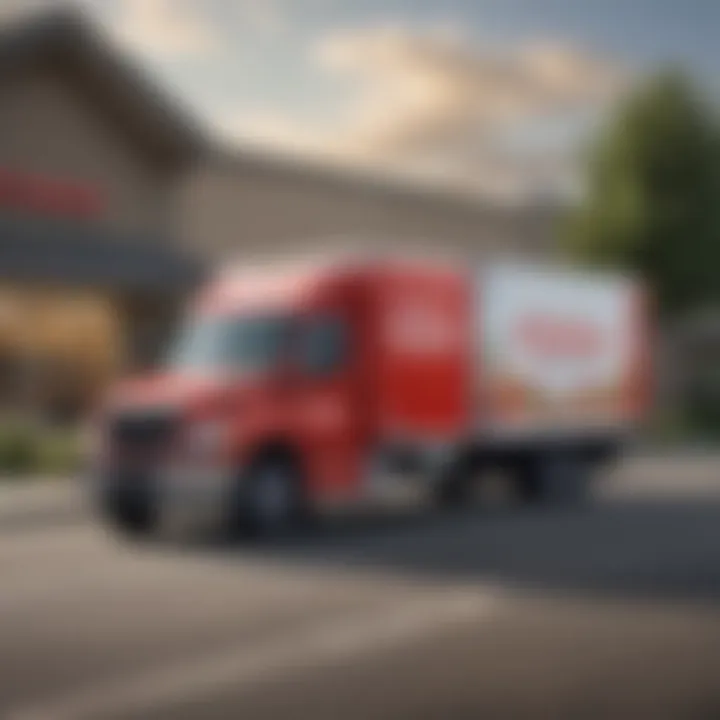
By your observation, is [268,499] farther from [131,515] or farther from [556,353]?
[556,353]

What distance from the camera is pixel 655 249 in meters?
37.5

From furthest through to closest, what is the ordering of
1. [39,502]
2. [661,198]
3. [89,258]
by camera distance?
[661,198] → [89,258] → [39,502]

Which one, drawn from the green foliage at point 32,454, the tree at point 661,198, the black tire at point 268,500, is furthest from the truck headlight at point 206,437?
the tree at point 661,198

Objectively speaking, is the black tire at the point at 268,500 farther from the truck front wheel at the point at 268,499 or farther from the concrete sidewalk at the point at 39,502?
the concrete sidewalk at the point at 39,502

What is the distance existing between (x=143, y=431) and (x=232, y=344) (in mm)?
1399

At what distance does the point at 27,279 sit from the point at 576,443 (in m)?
12.4

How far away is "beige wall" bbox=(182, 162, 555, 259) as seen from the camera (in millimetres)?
35562

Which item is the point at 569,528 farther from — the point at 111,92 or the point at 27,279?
the point at 111,92

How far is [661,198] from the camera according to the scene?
38219 mm

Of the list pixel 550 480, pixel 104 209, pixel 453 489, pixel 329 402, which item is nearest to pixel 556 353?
pixel 550 480

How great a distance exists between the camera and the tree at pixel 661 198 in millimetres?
37281

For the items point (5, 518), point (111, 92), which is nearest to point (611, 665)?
point (5, 518)

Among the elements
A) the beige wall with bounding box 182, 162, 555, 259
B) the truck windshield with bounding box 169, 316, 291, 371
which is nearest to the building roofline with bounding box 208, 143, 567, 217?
the beige wall with bounding box 182, 162, 555, 259

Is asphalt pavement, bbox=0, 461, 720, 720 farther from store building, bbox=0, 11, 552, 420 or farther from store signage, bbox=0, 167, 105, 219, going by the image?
store building, bbox=0, 11, 552, 420
